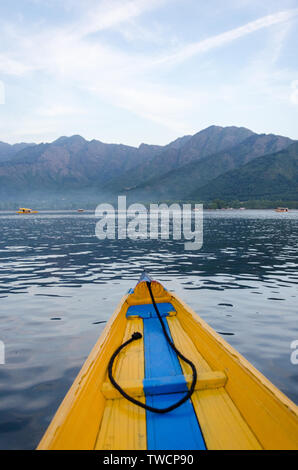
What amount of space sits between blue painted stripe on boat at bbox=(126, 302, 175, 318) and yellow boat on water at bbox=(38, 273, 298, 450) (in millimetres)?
2565

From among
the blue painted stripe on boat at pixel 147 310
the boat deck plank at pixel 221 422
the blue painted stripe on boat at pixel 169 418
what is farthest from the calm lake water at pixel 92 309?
the boat deck plank at pixel 221 422

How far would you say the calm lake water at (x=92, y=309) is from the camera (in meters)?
6.59

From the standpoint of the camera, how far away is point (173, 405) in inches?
184

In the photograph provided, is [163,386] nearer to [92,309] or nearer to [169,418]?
[169,418]

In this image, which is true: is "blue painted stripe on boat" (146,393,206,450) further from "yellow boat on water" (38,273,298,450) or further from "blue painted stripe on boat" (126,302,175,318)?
"blue painted stripe on boat" (126,302,175,318)

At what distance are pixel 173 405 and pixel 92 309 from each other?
811 cm

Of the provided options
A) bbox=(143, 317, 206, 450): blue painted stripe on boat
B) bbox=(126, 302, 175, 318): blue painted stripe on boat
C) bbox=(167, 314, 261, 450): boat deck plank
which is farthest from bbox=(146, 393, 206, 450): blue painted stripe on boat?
bbox=(126, 302, 175, 318): blue painted stripe on boat

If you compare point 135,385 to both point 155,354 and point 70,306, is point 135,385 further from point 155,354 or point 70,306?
point 70,306

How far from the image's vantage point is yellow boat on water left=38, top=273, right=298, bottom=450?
3945 millimetres

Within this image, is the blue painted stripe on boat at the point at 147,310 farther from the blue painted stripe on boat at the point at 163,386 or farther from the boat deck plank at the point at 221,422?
the blue painted stripe on boat at the point at 163,386

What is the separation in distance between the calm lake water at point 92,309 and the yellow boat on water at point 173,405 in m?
1.47
